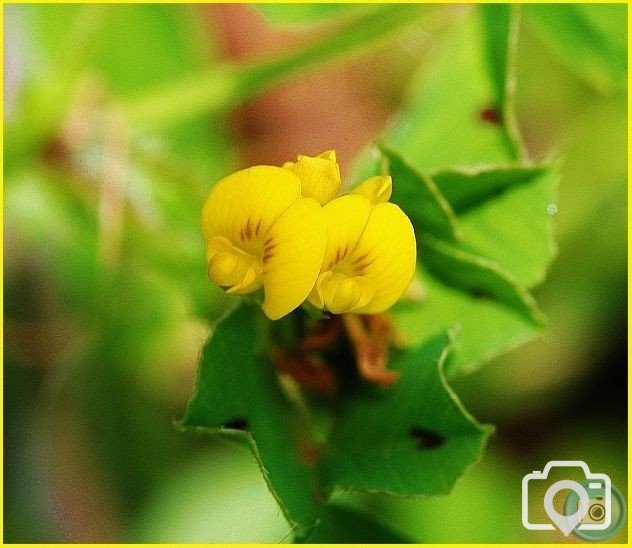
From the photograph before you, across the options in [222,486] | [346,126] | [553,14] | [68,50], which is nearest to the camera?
[553,14]

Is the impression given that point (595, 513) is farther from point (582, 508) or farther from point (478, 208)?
point (478, 208)

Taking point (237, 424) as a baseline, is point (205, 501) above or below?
below

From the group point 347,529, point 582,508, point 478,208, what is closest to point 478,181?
point 478,208

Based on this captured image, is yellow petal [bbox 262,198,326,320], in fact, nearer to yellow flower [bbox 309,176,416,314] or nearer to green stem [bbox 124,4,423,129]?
yellow flower [bbox 309,176,416,314]

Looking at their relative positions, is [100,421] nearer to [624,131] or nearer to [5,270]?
[5,270]

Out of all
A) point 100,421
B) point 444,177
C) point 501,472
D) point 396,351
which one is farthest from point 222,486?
point 444,177

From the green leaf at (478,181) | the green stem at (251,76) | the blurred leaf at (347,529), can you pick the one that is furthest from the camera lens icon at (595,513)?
the green stem at (251,76)

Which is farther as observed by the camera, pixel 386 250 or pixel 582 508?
pixel 582 508
